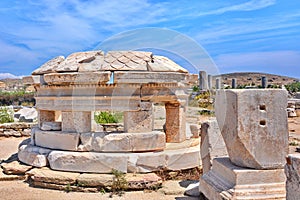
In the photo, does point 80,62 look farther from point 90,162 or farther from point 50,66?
point 90,162

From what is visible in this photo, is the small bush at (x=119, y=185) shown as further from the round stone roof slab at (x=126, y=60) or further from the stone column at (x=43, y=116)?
the stone column at (x=43, y=116)

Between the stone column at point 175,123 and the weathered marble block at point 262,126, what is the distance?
3.42m

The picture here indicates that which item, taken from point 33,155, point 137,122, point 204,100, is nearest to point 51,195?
point 33,155

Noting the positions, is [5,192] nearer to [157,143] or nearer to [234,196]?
[157,143]

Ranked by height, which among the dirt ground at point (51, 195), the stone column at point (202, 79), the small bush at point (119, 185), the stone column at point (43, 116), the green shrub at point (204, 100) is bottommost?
the dirt ground at point (51, 195)

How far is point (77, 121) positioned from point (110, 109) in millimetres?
733

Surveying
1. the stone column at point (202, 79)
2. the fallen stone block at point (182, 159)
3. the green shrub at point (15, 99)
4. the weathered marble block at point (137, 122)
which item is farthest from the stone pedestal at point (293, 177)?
the green shrub at point (15, 99)

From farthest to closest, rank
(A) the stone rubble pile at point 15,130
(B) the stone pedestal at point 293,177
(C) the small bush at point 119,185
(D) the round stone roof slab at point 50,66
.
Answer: (A) the stone rubble pile at point 15,130 < (D) the round stone roof slab at point 50,66 < (C) the small bush at point 119,185 < (B) the stone pedestal at point 293,177

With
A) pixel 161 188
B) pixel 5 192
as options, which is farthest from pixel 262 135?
pixel 5 192

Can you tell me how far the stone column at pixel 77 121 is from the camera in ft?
21.4

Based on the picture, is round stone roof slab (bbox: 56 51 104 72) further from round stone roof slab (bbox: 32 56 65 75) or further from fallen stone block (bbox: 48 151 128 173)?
fallen stone block (bbox: 48 151 128 173)

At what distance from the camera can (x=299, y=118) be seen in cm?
1778

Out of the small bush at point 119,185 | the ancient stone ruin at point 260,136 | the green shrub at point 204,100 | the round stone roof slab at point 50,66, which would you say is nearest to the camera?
the ancient stone ruin at point 260,136

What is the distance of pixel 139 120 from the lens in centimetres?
641
